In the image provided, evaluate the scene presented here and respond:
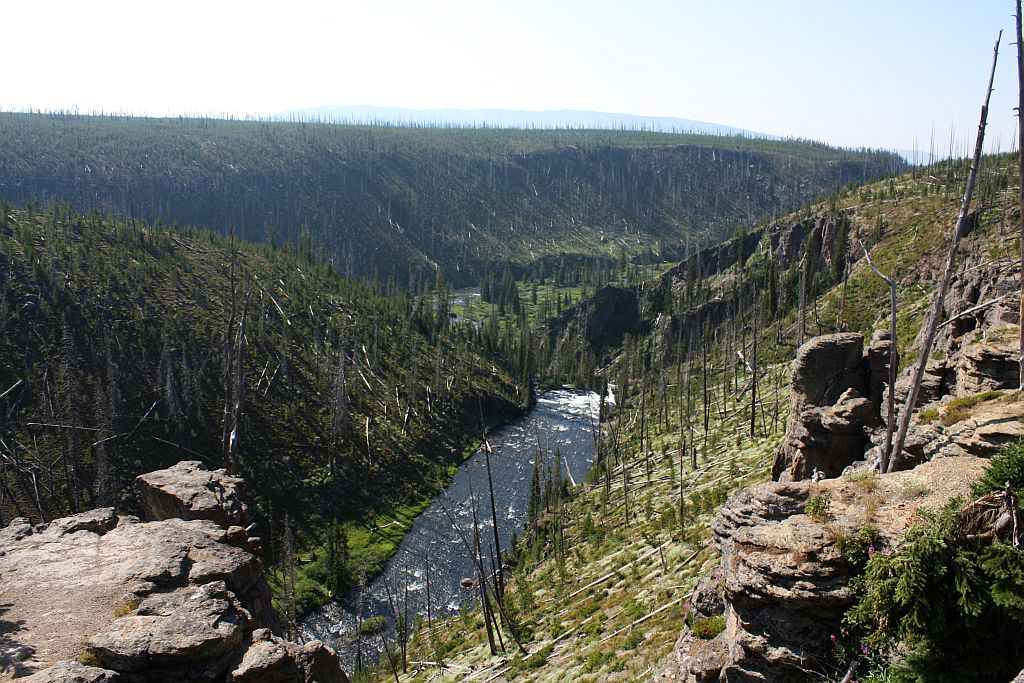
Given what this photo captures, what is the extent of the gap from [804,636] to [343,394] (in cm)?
7716

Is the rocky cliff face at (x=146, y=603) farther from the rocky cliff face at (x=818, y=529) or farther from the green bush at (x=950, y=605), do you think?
the green bush at (x=950, y=605)

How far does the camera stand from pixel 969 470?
18.4 m

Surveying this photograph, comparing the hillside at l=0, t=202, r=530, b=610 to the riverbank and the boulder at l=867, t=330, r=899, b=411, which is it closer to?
the riverbank

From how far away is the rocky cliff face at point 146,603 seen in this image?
20109 millimetres

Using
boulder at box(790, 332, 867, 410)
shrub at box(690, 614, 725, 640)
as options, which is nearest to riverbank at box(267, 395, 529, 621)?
shrub at box(690, 614, 725, 640)

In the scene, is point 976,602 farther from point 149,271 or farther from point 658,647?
point 149,271

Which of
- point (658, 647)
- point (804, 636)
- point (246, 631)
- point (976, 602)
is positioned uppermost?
point (976, 602)

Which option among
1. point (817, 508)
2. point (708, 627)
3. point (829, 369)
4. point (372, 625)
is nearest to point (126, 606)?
point (708, 627)

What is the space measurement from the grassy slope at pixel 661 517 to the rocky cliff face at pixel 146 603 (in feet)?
48.0

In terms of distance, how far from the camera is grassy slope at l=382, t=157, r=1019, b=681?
36.3m

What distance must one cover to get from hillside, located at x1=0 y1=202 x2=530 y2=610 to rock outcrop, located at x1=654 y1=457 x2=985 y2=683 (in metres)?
39.1

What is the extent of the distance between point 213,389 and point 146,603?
6524 cm

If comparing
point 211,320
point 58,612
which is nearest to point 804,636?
point 58,612

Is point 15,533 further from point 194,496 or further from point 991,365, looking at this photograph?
point 991,365
